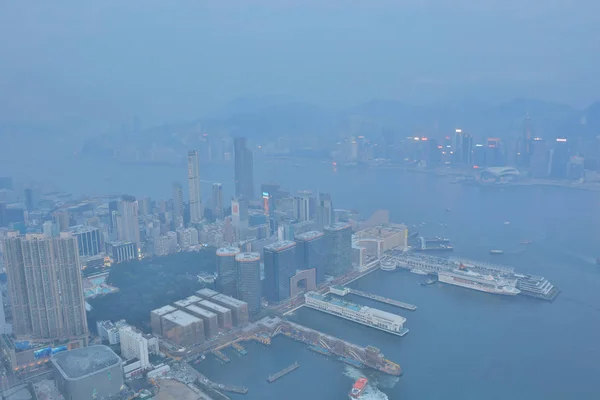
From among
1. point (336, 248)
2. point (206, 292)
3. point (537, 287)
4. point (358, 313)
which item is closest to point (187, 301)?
point (206, 292)

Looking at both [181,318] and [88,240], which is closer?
[181,318]

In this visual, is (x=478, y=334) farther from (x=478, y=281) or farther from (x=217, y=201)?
(x=217, y=201)

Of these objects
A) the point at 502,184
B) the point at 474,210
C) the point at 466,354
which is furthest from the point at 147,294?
the point at 502,184

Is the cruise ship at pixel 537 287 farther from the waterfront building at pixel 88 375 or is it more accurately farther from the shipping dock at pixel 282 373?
the waterfront building at pixel 88 375

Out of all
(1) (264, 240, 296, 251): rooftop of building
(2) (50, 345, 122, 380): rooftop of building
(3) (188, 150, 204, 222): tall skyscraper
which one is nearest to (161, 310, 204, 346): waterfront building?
(2) (50, 345, 122, 380): rooftop of building

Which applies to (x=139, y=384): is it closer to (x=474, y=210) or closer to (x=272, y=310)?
(x=272, y=310)

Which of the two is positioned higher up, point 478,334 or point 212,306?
point 212,306

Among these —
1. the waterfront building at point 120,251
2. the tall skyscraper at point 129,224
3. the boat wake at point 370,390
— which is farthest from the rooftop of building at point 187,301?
the tall skyscraper at point 129,224

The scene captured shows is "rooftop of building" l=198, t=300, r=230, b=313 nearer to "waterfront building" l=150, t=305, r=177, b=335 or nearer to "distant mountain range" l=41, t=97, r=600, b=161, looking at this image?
"waterfront building" l=150, t=305, r=177, b=335
